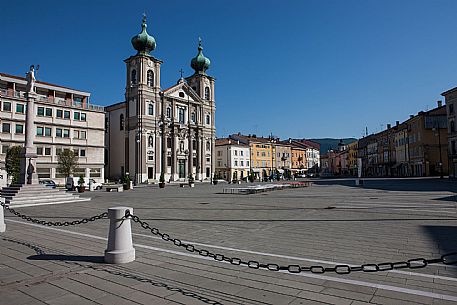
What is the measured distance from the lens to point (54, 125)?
4859 centimetres

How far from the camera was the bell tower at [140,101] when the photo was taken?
59.4 meters

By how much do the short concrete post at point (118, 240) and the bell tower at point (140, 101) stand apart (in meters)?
53.9

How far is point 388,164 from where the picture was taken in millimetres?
82688

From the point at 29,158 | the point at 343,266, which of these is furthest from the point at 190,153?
the point at 343,266

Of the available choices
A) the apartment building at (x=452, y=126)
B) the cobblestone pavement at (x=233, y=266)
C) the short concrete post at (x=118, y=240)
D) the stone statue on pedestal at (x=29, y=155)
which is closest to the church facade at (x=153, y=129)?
the stone statue on pedestal at (x=29, y=155)

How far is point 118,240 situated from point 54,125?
1927 inches

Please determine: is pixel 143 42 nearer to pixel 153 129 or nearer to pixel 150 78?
pixel 150 78

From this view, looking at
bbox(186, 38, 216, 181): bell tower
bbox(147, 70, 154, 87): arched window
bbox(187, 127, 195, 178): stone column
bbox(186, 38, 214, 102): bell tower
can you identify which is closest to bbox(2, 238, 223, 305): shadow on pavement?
bbox(147, 70, 154, 87): arched window

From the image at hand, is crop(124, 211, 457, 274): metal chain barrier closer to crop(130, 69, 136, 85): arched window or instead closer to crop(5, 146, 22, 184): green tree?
crop(5, 146, 22, 184): green tree

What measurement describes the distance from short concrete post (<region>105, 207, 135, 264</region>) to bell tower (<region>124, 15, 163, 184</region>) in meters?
53.9

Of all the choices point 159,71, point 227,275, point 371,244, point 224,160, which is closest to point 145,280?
point 227,275

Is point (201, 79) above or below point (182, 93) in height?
above

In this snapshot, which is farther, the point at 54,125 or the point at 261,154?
the point at 261,154

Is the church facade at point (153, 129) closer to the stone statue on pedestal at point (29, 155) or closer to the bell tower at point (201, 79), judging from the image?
the bell tower at point (201, 79)
